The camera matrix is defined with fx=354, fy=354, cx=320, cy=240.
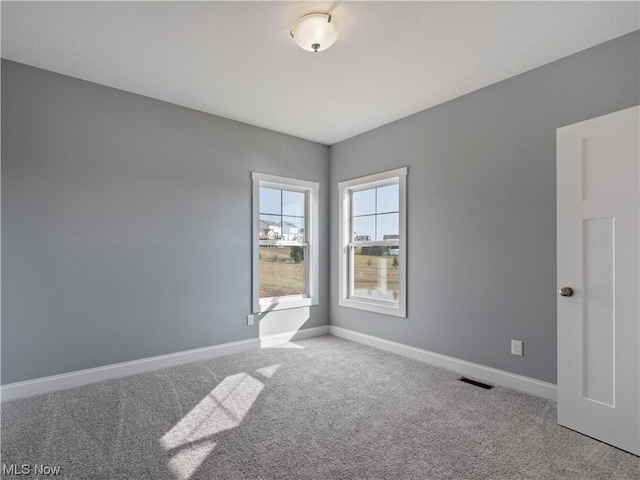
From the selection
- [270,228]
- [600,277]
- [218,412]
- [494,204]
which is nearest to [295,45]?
[494,204]

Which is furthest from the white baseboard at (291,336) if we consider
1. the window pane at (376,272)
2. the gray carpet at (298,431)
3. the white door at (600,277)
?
the white door at (600,277)

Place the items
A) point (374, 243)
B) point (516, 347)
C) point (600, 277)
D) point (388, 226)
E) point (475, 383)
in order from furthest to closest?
point (374, 243) → point (388, 226) → point (475, 383) → point (516, 347) → point (600, 277)

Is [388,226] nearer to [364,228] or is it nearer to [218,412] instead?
[364,228]

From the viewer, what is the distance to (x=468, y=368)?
3229mm

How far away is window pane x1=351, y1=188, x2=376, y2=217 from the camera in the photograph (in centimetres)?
437

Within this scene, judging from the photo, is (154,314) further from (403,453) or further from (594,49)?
(594,49)

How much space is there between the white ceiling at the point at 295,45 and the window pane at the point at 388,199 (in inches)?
38.9

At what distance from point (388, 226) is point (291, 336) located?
5.90 feet

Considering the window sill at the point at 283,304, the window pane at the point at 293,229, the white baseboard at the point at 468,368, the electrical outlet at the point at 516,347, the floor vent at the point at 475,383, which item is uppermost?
the window pane at the point at 293,229

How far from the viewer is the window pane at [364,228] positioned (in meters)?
4.35

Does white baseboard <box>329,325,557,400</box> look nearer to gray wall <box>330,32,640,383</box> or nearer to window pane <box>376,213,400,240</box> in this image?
gray wall <box>330,32,640,383</box>


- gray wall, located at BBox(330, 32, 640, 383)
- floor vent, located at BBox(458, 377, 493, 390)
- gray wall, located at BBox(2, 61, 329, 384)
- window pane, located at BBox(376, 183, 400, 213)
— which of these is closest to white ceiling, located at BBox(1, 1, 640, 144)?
gray wall, located at BBox(330, 32, 640, 383)

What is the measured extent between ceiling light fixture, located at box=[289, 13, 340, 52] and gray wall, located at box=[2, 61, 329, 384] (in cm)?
181

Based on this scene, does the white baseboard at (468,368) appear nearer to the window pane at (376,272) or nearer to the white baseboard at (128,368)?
the window pane at (376,272)
